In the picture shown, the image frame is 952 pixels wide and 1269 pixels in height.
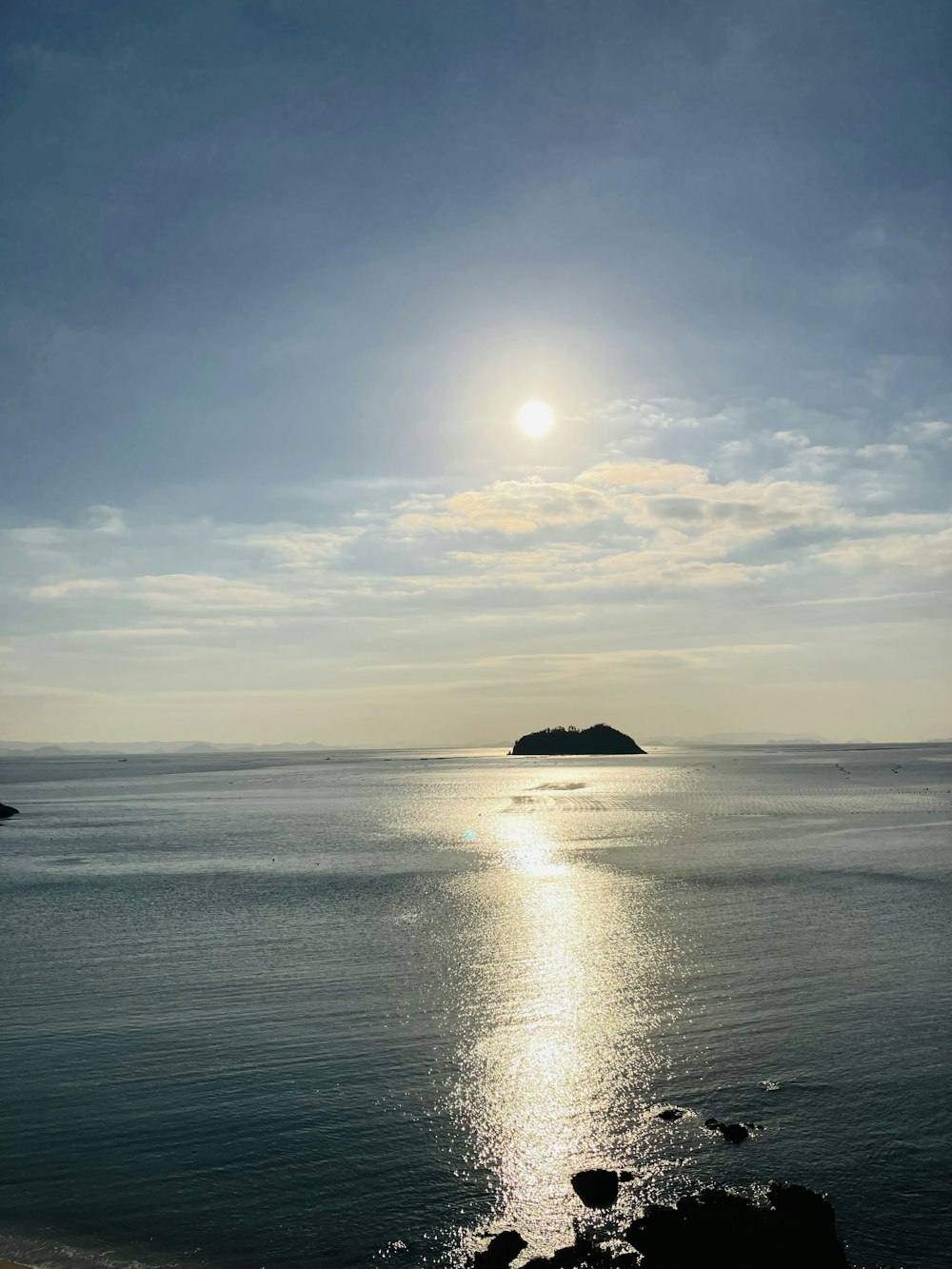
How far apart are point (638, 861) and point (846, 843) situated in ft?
70.7

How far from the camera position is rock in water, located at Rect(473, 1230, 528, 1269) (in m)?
14.8

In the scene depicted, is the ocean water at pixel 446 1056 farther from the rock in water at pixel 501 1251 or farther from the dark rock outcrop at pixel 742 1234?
the dark rock outcrop at pixel 742 1234

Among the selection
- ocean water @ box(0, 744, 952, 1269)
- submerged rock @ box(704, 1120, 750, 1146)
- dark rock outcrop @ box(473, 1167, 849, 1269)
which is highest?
dark rock outcrop @ box(473, 1167, 849, 1269)

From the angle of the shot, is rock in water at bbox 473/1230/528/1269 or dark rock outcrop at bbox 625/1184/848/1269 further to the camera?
rock in water at bbox 473/1230/528/1269

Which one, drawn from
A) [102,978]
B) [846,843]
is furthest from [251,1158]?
[846,843]

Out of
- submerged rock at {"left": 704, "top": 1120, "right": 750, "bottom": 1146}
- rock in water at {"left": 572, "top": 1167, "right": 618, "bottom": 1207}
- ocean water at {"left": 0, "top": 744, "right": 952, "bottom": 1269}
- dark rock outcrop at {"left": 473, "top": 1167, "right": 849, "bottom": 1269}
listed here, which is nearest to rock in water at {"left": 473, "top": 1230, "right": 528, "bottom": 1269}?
dark rock outcrop at {"left": 473, "top": 1167, "right": 849, "bottom": 1269}

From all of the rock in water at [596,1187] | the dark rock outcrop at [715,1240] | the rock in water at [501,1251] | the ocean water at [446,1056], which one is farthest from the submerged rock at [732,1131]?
the rock in water at [501,1251]

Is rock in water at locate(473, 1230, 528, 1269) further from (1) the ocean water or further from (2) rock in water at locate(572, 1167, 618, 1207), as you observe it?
(2) rock in water at locate(572, 1167, 618, 1207)

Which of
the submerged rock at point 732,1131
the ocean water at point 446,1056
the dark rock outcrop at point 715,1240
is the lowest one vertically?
the ocean water at point 446,1056

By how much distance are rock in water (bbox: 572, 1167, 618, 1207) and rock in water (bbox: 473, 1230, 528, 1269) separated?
197cm

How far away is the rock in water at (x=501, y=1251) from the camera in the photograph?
584 inches

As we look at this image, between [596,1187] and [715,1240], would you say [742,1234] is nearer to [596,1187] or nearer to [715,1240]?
[715,1240]

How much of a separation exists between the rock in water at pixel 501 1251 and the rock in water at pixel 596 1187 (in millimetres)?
1969

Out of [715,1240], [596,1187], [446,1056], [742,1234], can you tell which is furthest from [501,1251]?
[446,1056]
